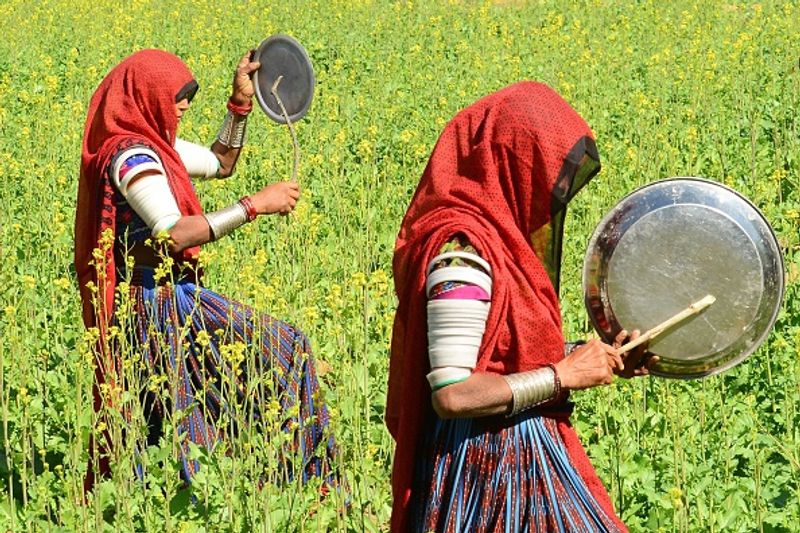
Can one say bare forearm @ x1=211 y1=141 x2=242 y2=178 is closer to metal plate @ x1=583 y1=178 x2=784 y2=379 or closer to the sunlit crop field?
the sunlit crop field

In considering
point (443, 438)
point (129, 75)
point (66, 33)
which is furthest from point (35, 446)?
point (66, 33)

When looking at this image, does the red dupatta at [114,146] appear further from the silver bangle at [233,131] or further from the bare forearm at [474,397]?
the bare forearm at [474,397]

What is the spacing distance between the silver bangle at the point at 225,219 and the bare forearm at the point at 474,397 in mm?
1732

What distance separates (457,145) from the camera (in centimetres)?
282

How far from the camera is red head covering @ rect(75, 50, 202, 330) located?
434cm

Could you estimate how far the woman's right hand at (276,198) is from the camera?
4.49 m

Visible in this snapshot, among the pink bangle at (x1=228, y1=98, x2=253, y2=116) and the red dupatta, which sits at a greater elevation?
the pink bangle at (x1=228, y1=98, x2=253, y2=116)

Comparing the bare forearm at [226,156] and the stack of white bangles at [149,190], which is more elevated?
the bare forearm at [226,156]

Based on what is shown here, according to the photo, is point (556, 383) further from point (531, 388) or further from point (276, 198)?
point (276, 198)

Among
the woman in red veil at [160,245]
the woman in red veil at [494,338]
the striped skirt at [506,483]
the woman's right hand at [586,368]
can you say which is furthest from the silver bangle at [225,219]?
the woman's right hand at [586,368]

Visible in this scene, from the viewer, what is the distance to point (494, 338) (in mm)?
2760

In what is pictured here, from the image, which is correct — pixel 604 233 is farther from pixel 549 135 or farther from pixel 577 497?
pixel 577 497

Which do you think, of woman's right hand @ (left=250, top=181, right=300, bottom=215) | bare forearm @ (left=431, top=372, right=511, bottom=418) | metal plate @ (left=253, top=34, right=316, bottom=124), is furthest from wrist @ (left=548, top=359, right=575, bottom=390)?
metal plate @ (left=253, top=34, right=316, bottom=124)

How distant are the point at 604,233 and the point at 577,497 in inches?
21.2
